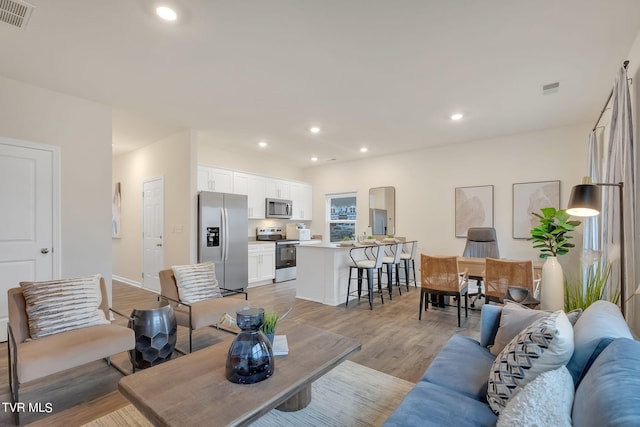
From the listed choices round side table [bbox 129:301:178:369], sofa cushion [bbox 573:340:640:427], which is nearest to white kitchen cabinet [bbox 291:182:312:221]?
round side table [bbox 129:301:178:369]

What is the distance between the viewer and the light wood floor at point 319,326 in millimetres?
2049

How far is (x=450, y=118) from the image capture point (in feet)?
13.8

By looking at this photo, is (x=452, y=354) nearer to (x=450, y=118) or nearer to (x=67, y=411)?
(x=67, y=411)

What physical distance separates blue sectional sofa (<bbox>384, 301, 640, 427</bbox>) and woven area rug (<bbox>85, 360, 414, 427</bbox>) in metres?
0.57

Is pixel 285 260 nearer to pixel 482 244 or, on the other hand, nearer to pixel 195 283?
pixel 195 283

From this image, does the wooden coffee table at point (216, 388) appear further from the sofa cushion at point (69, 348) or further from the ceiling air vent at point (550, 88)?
the ceiling air vent at point (550, 88)

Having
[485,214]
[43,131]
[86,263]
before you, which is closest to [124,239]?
[86,263]

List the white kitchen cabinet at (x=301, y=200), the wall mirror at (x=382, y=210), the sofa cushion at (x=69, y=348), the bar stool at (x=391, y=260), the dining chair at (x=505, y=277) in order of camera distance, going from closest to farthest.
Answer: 1. the sofa cushion at (x=69, y=348)
2. the dining chair at (x=505, y=277)
3. the bar stool at (x=391, y=260)
4. the wall mirror at (x=382, y=210)
5. the white kitchen cabinet at (x=301, y=200)

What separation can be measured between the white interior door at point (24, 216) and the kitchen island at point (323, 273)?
323 centimetres

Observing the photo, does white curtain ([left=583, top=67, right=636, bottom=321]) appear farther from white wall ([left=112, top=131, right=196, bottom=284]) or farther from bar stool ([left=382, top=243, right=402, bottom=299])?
white wall ([left=112, top=131, right=196, bottom=284])

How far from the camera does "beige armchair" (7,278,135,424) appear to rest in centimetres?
185

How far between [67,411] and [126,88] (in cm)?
311

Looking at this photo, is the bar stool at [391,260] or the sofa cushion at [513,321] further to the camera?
the bar stool at [391,260]

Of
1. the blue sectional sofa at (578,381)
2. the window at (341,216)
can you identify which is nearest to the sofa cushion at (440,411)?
the blue sectional sofa at (578,381)
